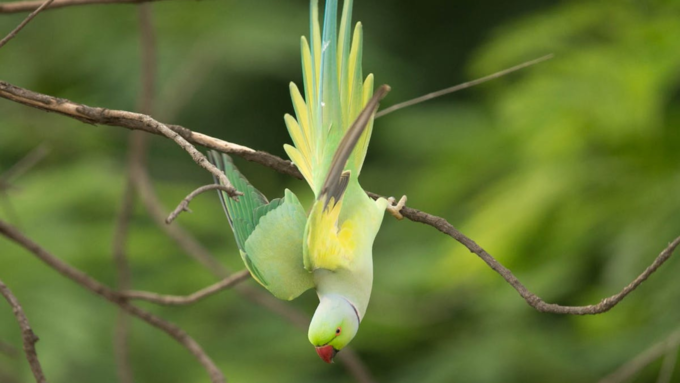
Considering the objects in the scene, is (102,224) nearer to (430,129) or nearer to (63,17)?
(430,129)

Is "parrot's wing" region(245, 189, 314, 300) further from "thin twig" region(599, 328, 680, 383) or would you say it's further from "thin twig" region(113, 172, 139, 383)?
"thin twig" region(599, 328, 680, 383)

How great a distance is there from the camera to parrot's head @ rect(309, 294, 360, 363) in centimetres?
190

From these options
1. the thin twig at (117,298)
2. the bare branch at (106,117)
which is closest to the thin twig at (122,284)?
the thin twig at (117,298)

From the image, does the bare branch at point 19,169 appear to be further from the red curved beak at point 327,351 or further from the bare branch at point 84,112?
the red curved beak at point 327,351

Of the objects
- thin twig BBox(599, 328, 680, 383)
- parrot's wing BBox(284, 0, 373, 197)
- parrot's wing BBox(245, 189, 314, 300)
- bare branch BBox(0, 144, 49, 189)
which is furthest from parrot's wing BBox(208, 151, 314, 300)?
thin twig BBox(599, 328, 680, 383)

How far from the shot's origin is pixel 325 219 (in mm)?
1855

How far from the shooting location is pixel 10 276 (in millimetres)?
3523

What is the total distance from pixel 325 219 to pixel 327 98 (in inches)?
12.4

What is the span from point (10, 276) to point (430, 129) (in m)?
2.42

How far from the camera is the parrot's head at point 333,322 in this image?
190cm

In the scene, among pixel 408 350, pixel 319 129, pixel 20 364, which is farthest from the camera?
pixel 408 350

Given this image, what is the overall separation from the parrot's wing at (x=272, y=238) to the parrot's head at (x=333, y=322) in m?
0.08

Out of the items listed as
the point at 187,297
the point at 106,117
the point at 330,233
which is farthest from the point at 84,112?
the point at 187,297

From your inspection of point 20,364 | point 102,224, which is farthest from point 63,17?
point 20,364
